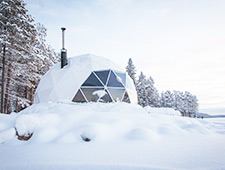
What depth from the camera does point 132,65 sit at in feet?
103

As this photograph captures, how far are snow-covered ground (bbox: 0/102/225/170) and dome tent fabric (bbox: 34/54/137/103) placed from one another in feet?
12.1

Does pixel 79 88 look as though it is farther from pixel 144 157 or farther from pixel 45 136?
pixel 144 157

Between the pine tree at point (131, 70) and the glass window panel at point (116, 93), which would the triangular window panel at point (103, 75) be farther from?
the pine tree at point (131, 70)

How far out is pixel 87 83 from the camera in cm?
849

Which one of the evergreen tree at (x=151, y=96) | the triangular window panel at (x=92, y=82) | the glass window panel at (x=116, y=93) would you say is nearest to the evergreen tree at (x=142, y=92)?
the evergreen tree at (x=151, y=96)

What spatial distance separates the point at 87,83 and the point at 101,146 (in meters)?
5.92

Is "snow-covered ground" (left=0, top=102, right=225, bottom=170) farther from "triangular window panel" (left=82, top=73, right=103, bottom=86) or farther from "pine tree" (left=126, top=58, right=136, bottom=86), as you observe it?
"pine tree" (left=126, top=58, right=136, bottom=86)

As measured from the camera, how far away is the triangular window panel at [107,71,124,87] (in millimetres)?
8717

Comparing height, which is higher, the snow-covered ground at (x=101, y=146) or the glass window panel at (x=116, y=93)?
the glass window panel at (x=116, y=93)

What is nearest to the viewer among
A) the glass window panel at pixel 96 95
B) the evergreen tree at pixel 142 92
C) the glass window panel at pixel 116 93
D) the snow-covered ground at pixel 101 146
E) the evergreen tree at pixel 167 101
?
the snow-covered ground at pixel 101 146

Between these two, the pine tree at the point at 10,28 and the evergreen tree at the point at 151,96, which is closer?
the pine tree at the point at 10,28

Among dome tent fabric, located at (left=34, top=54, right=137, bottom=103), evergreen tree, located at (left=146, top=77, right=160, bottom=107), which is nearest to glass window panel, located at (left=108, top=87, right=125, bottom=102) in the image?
dome tent fabric, located at (left=34, top=54, right=137, bottom=103)

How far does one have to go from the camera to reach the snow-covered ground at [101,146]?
6.86 feet

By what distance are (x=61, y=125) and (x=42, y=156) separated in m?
1.51
